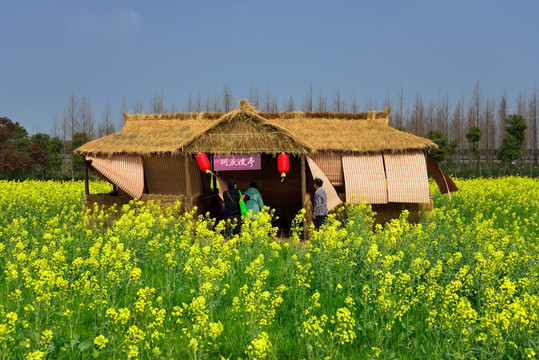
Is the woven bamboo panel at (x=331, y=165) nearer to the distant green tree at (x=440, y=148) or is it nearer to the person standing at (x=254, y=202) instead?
the person standing at (x=254, y=202)

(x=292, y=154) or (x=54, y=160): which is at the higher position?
(x=54, y=160)

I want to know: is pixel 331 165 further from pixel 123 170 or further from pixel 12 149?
pixel 12 149

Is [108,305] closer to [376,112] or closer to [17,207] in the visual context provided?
[17,207]

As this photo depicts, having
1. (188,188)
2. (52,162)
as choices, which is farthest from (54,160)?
(188,188)

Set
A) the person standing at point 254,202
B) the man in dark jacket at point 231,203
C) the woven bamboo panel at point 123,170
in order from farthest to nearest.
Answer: the woven bamboo panel at point 123,170 < the person standing at point 254,202 < the man in dark jacket at point 231,203

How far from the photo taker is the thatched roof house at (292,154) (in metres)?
12.0

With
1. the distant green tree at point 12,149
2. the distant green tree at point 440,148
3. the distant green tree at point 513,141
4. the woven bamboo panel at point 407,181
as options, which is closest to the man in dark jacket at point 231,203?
the woven bamboo panel at point 407,181

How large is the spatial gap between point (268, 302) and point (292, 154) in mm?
7421

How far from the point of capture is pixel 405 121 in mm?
45812

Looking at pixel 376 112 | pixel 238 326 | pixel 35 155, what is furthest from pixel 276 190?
pixel 35 155

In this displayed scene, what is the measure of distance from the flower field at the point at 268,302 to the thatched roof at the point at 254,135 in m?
3.24

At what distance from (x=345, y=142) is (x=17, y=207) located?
1001cm

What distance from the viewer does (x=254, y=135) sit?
11984mm

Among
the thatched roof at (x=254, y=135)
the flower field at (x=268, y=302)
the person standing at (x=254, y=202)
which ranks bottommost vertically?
the flower field at (x=268, y=302)
